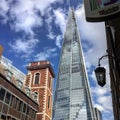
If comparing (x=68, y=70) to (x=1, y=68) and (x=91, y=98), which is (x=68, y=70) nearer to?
(x=91, y=98)

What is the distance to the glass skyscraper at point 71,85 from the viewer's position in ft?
412

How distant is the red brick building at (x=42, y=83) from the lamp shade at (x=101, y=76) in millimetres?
33140

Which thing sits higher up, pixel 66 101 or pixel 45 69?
pixel 66 101

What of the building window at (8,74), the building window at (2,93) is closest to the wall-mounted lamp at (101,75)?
the building window at (2,93)

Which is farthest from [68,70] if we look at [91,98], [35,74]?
[35,74]

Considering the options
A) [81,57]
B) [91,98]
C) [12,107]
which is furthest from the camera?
[81,57]

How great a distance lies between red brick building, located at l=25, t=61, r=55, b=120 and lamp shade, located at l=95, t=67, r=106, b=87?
109ft

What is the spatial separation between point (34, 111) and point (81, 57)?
95334mm

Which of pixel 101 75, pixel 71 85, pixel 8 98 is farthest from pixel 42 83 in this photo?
pixel 71 85

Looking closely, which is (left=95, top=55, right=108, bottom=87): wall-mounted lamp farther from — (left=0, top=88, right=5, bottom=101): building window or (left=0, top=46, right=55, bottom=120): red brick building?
(left=0, top=88, right=5, bottom=101): building window

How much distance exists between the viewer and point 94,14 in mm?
6297

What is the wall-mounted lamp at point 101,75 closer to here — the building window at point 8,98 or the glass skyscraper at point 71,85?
the building window at point 8,98

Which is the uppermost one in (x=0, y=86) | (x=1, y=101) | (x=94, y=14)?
(x=0, y=86)

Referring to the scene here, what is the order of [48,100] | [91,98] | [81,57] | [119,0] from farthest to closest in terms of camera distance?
[81,57] → [91,98] → [48,100] → [119,0]
